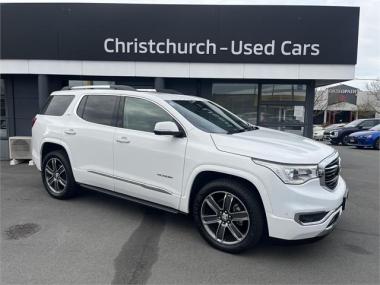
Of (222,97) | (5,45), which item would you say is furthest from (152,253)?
(5,45)

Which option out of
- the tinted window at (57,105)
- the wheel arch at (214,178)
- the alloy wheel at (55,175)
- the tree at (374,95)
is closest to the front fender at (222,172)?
the wheel arch at (214,178)

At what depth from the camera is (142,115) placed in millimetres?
4676

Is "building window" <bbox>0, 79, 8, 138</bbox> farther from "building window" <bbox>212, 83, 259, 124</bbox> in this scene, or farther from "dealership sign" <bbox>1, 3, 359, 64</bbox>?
"building window" <bbox>212, 83, 259, 124</bbox>

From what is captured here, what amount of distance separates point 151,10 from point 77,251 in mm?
7135

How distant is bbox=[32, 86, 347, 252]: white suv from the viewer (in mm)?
3471

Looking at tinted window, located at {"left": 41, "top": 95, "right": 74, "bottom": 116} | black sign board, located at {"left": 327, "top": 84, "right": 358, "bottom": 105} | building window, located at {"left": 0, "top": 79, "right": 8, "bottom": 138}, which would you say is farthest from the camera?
black sign board, located at {"left": 327, "top": 84, "right": 358, "bottom": 105}

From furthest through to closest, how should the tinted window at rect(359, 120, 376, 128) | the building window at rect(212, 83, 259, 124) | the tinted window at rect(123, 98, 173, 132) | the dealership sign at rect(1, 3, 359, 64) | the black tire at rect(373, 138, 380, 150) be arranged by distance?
the tinted window at rect(359, 120, 376, 128), the black tire at rect(373, 138, 380, 150), the building window at rect(212, 83, 259, 124), the dealership sign at rect(1, 3, 359, 64), the tinted window at rect(123, 98, 173, 132)

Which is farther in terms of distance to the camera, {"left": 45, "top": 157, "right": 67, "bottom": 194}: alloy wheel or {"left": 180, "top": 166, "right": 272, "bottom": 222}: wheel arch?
{"left": 45, "top": 157, "right": 67, "bottom": 194}: alloy wheel

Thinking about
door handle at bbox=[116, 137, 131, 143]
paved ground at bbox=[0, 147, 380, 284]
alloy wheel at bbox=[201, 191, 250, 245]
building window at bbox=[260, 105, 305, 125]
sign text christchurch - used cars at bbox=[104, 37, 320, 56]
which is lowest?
paved ground at bbox=[0, 147, 380, 284]

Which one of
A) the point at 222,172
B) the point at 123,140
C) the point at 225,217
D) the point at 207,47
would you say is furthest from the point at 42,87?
the point at 225,217

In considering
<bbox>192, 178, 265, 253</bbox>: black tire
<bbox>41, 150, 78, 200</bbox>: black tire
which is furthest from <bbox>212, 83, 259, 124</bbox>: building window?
<bbox>192, 178, 265, 253</bbox>: black tire

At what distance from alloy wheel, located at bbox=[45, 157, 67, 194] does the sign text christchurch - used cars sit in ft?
14.8

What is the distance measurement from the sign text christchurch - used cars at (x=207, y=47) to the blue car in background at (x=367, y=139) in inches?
356

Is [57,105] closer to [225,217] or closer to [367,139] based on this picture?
[225,217]
